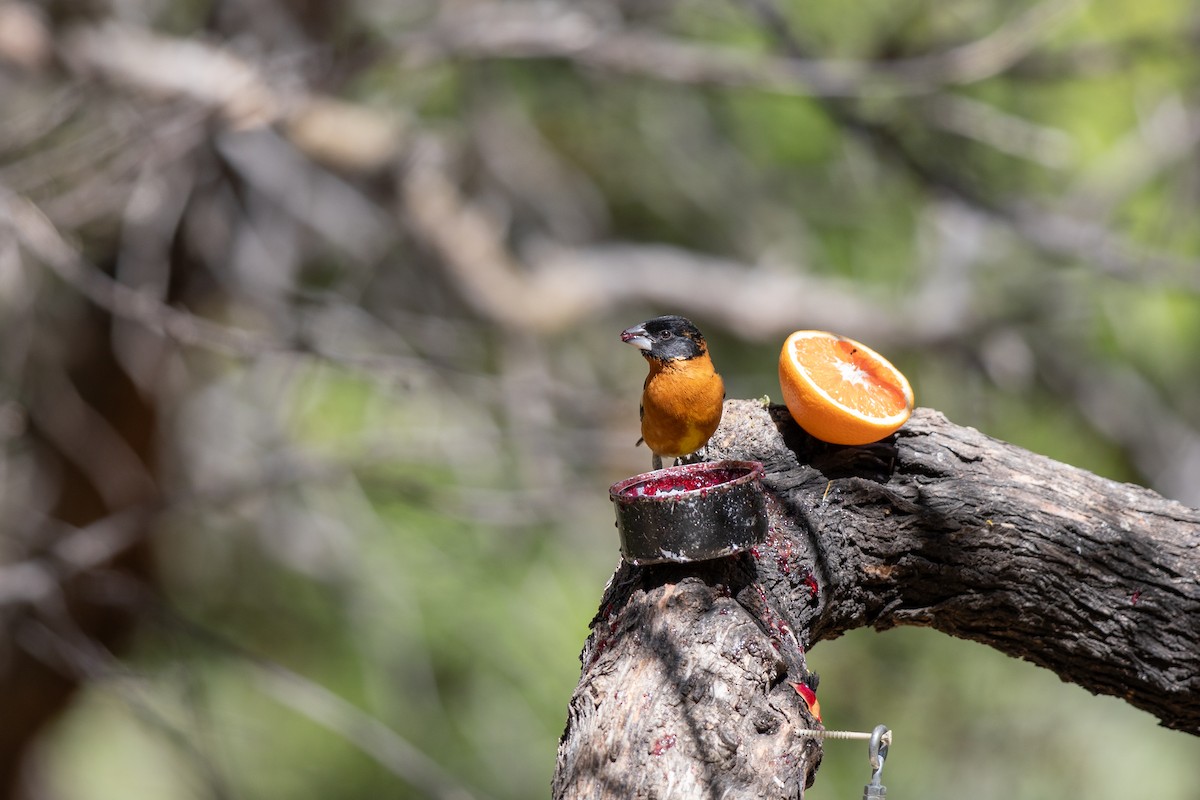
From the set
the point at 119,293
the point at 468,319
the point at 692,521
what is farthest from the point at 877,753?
the point at 468,319

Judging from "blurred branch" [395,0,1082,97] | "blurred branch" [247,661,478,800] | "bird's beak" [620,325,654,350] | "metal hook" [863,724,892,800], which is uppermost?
"blurred branch" [395,0,1082,97]

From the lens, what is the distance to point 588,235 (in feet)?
22.8

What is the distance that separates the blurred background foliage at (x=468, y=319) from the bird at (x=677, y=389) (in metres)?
1.06

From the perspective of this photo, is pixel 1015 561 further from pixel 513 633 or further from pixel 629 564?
pixel 513 633

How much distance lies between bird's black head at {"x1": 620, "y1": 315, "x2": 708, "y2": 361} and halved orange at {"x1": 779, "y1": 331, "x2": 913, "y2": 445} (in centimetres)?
16

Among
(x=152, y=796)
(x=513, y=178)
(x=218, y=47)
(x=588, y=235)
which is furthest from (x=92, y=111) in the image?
(x=152, y=796)

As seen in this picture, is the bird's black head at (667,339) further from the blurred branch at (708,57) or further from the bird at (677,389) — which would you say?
the blurred branch at (708,57)

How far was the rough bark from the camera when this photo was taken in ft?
6.54

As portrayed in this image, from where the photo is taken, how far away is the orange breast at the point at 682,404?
207 cm

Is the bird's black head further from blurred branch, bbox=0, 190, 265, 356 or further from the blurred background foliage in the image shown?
blurred branch, bbox=0, 190, 265, 356

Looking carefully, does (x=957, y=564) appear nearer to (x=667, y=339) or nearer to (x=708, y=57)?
(x=667, y=339)

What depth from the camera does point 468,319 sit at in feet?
21.4

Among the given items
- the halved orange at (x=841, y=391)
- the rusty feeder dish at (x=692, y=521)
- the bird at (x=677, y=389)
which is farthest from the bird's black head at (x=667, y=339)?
the rusty feeder dish at (x=692, y=521)

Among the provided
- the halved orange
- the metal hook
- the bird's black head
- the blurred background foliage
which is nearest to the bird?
the bird's black head
